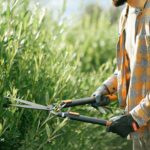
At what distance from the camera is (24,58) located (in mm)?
5074

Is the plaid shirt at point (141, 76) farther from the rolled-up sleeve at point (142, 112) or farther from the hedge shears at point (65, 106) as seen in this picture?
the hedge shears at point (65, 106)

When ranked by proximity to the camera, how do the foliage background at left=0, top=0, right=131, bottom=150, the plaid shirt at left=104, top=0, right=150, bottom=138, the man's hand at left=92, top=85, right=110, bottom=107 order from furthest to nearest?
the foliage background at left=0, top=0, right=131, bottom=150, the man's hand at left=92, top=85, right=110, bottom=107, the plaid shirt at left=104, top=0, right=150, bottom=138

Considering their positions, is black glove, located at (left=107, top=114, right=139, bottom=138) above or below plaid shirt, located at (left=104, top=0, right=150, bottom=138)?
below

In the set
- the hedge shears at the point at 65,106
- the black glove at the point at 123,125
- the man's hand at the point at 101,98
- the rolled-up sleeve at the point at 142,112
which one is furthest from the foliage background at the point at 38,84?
the rolled-up sleeve at the point at 142,112

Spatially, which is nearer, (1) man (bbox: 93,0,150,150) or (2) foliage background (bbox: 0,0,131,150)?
(1) man (bbox: 93,0,150,150)

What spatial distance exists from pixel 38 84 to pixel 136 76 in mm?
1174

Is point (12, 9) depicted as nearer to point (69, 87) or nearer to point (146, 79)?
point (69, 87)

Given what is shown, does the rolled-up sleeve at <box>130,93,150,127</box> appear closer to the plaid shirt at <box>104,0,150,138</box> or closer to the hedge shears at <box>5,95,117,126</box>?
the plaid shirt at <box>104,0,150,138</box>

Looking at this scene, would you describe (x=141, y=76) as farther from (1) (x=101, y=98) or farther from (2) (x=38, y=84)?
(2) (x=38, y=84)

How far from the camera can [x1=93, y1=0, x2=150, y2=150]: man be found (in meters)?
4.04

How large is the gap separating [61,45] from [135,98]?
2.38 metres

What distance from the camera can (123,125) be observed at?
404cm

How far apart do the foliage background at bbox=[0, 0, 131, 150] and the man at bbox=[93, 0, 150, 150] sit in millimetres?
544

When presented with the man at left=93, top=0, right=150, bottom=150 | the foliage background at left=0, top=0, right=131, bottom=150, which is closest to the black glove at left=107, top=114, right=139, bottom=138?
the man at left=93, top=0, right=150, bottom=150
